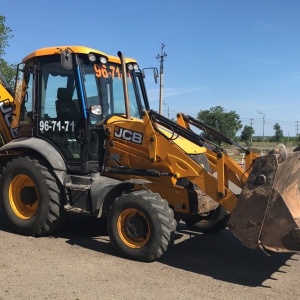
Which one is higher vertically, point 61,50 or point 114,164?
point 61,50

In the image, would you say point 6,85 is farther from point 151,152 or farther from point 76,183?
point 151,152

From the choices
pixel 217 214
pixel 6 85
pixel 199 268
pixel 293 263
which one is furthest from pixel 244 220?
pixel 6 85

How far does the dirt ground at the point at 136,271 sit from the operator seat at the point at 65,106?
1927 millimetres

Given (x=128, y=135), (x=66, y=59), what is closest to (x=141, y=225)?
(x=128, y=135)

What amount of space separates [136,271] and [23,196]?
8.44 feet

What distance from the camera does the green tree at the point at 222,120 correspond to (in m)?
53.3

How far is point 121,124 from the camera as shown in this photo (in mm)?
6336

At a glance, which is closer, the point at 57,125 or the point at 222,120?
the point at 57,125

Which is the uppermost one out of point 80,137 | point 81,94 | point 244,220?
point 81,94

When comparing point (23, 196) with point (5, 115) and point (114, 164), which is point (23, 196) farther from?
point (5, 115)

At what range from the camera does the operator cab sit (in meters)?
6.39

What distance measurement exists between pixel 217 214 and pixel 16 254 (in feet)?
10.6

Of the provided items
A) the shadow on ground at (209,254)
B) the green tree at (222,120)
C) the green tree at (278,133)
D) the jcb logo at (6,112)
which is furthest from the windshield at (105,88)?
the green tree at (278,133)

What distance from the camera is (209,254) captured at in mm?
6023
